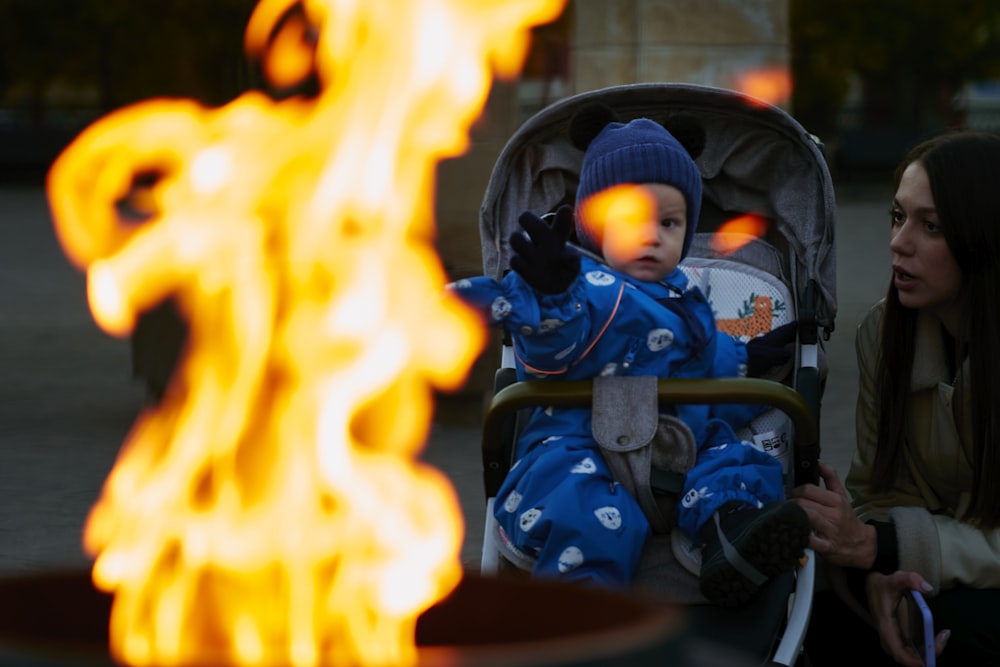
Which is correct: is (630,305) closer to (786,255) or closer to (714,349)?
(714,349)

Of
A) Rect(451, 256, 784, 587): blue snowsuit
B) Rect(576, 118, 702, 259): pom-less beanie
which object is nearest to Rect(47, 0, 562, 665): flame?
Rect(451, 256, 784, 587): blue snowsuit

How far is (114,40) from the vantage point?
33281 mm

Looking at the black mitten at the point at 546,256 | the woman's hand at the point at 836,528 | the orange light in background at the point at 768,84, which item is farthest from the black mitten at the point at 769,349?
the orange light in background at the point at 768,84

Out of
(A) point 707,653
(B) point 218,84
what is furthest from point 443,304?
(B) point 218,84

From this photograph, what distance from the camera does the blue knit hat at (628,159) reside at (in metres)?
3.88

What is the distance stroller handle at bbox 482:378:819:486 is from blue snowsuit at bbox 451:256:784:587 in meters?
0.08

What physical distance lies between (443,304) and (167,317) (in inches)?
215

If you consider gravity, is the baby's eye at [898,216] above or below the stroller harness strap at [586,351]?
above

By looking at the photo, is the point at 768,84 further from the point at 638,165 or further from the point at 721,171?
the point at 638,165

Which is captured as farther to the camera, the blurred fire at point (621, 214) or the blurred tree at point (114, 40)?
the blurred tree at point (114, 40)

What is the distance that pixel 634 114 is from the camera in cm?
457

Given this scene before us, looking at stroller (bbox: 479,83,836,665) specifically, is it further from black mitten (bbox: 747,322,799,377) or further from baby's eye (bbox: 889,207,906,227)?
baby's eye (bbox: 889,207,906,227)

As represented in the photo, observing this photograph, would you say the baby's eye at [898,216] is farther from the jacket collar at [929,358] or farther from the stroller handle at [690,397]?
the stroller handle at [690,397]

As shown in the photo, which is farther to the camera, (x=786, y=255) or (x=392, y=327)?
(x=786, y=255)
